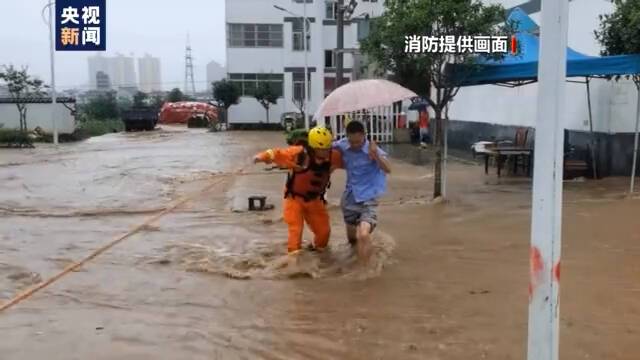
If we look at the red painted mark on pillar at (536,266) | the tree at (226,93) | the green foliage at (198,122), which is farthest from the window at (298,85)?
the red painted mark on pillar at (536,266)

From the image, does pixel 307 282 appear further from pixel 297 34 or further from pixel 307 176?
pixel 297 34

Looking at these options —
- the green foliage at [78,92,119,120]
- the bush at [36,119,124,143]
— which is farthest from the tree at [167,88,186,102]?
the bush at [36,119,124,143]

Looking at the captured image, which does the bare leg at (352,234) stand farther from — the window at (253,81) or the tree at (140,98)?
the tree at (140,98)

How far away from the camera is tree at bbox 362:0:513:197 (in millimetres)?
10805

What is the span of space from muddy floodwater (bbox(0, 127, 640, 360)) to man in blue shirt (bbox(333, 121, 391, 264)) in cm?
42

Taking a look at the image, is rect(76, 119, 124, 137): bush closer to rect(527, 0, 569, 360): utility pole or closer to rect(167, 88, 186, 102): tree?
rect(167, 88, 186, 102): tree

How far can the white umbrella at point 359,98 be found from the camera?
8023mm

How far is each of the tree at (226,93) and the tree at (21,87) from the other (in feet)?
36.3

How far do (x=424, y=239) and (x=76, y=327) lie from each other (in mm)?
4485

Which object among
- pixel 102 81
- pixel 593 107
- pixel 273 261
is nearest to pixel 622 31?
pixel 593 107

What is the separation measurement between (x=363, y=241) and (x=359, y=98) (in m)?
2.00

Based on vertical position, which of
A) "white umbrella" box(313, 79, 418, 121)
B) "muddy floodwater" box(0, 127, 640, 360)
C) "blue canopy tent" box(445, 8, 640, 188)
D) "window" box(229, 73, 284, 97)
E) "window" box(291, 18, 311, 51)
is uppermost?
"window" box(291, 18, 311, 51)

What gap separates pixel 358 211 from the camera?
23.0ft

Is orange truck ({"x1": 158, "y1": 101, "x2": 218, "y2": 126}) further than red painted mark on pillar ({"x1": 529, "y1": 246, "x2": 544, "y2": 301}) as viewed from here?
Yes
